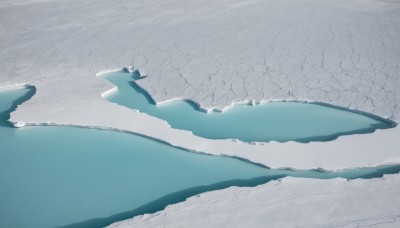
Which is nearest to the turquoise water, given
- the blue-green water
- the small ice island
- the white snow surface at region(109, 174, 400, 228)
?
the small ice island

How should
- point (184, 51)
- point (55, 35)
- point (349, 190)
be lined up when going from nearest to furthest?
point (349, 190), point (184, 51), point (55, 35)

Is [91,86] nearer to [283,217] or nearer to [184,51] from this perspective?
[184,51]

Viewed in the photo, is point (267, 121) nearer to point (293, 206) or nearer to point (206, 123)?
point (206, 123)

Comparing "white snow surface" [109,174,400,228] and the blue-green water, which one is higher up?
the blue-green water

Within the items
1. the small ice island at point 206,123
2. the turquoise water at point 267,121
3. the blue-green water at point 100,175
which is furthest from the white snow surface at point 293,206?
the turquoise water at point 267,121

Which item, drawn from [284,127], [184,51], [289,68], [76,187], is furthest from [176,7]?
[76,187]

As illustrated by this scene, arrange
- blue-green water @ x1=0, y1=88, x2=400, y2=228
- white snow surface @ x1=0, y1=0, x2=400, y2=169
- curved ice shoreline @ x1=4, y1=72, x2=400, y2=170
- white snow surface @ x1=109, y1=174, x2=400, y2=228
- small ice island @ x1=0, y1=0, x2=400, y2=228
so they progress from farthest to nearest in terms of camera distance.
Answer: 1. white snow surface @ x1=0, y1=0, x2=400, y2=169
2. curved ice shoreline @ x1=4, y1=72, x2=400, y2=170
3. blue-green water @ x1=0, y1=88, x2=400, y2=228
4. small ice island @ x1=0, y1=0, x2=400, y2=228
5. white snow surface @ x1=109, y1=174, x2=400, y2=228

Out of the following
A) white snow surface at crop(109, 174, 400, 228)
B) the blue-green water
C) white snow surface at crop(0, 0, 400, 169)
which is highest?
white snow surface at crop(0, 0, 400, 169)

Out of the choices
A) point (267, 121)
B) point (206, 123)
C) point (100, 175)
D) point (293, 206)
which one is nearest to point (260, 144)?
point (267, 121)

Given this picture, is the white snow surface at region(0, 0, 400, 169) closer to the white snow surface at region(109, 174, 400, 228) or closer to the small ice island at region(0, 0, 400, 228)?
the small ice island at region(0, 0, 400, 228)
